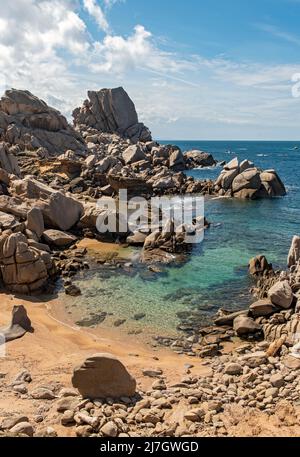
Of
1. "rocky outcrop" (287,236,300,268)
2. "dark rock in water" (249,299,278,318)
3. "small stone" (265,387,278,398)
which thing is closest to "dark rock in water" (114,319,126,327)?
"dark rock in water" (249,299,278,318)

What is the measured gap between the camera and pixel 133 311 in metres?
21.7

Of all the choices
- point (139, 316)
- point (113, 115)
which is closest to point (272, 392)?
point (139, 316)

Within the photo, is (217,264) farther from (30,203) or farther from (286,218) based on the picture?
(286,218)

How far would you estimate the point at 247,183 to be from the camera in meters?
58.9

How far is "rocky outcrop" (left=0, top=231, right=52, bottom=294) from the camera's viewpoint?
22953 millimetres

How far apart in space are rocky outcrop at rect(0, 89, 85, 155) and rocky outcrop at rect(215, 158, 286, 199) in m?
31.8

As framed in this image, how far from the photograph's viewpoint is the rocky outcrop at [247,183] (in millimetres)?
58344

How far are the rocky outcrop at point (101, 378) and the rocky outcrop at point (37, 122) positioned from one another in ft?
230

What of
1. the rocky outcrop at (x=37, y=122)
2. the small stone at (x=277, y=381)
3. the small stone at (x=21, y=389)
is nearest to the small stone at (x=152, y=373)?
the small stone at (x=277, y=381)

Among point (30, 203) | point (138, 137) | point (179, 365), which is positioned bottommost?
point (179, 365)

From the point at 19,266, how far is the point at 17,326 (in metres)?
5.69
